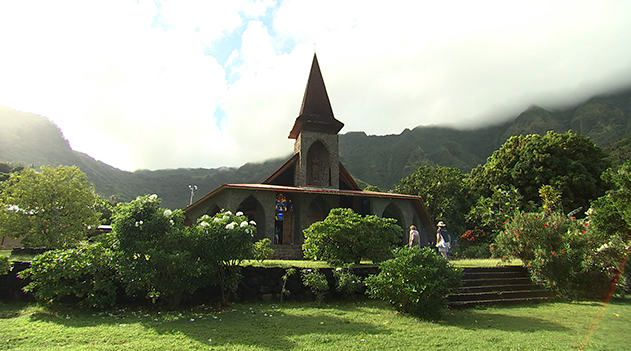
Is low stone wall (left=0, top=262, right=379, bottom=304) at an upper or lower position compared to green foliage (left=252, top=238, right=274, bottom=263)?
lower

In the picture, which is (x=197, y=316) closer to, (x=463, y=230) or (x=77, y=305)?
(x=77, y=305)

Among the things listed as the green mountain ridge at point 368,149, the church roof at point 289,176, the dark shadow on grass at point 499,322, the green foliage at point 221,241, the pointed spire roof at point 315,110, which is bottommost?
the dark shadow on grass at point 499,322

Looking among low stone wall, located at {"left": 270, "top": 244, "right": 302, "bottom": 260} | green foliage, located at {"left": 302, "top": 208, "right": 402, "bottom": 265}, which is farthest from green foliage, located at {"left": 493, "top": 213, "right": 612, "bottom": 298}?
low stone wall, located at {"left": 270, "top": 244, "right": 302, "bottom": 260}

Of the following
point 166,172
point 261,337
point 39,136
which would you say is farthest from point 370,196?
point 39,136

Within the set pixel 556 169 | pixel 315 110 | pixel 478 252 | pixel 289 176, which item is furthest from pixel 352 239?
pixel 556 169

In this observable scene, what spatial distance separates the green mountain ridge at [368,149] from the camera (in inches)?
2422

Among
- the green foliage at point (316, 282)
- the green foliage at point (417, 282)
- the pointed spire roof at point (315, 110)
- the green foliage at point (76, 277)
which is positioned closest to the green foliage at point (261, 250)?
the green foliage at point (316, 282)

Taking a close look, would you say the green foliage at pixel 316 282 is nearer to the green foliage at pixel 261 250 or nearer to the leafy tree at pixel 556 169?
the green foliage at pixel 261 250

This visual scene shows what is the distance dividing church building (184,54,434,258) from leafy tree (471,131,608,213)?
956cm

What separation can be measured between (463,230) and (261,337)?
2423 centimetres

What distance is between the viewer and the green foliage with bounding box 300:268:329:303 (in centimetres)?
825

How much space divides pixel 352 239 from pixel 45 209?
15.7 meters

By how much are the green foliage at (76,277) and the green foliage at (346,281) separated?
4.62m

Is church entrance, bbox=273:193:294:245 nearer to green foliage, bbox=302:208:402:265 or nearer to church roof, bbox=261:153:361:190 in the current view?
church roof, bbox=261:153:361:190
